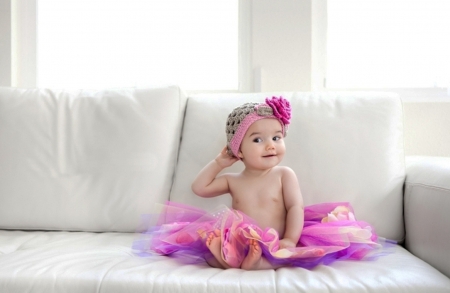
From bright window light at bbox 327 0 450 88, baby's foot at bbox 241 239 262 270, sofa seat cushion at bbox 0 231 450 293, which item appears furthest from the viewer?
bright window light at bbox 327 0 450 88

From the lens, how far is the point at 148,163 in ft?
5.20

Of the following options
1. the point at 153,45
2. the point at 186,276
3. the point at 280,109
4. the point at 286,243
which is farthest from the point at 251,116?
the point at 153,45

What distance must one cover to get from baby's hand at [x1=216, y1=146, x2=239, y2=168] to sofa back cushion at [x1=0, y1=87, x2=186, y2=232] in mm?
254

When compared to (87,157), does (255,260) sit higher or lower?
lower

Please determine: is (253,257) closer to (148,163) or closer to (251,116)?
(251,116)

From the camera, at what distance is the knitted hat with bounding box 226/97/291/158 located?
1.35 meters

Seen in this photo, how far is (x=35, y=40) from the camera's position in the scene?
7.70 ft

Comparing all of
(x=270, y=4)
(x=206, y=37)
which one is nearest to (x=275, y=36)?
(x=270, y=4)

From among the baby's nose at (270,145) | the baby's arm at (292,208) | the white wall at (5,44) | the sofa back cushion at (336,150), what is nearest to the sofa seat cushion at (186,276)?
the baby's arm at (292,208)

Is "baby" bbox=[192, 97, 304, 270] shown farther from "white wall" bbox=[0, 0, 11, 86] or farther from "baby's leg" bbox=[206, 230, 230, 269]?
"white wall" bbox=[0, 0, 11, 86]

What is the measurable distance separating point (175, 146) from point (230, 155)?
0.29 meters

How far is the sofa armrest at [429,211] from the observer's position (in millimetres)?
1133

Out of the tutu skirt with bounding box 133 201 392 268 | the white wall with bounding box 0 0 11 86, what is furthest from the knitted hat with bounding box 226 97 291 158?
the white wall with bounding box 0 0 11 86

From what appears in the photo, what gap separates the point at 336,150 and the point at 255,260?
1.77 ft
